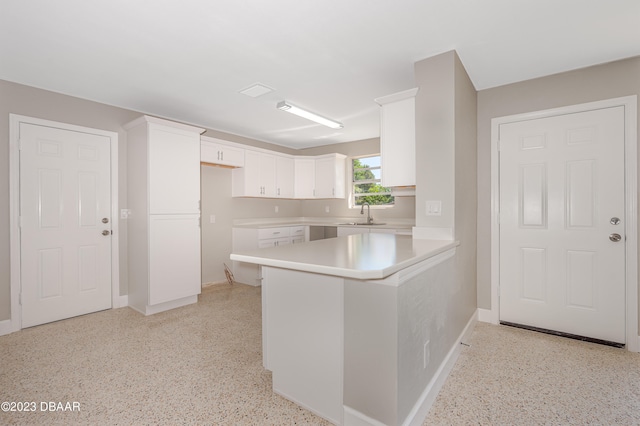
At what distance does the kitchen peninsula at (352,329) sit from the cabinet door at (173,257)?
2138 millimetres

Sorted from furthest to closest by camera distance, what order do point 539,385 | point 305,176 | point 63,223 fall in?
point 305,176
point 63,223
point 539,385

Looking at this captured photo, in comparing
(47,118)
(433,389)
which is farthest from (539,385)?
(47,118)

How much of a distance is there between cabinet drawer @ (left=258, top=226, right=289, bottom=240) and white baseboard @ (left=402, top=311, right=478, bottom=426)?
3.18m

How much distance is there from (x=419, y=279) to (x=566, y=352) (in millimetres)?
1860

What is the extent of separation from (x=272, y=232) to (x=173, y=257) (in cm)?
169

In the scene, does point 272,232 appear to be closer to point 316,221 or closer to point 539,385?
point 316,221

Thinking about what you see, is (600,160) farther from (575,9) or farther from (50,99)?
(50,99)

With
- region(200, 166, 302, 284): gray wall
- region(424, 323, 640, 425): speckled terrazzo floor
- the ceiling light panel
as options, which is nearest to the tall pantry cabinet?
region(200, 166, 302, 284): gray wall

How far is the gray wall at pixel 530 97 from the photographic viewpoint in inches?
101

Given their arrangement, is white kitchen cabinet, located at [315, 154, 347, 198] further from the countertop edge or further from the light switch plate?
the countertop edge

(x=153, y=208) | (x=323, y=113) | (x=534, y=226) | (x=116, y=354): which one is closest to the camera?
(x=116, y=354)

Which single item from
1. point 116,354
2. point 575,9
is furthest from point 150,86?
point 575,9

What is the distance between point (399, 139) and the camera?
2.64 metres

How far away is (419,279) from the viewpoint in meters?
1.68
